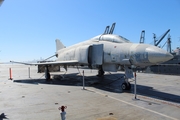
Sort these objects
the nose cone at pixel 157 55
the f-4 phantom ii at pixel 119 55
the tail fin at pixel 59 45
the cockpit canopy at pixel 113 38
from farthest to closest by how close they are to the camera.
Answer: the tail fin at pixel 59 45, the cockpit canopy at pixel 113 38, the f-4 phantom ii at pixel 119 55, the nose cone at pixel 157 55

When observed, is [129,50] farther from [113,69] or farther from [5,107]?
[5,107]

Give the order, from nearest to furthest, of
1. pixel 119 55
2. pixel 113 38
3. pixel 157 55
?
1. pixel 157 55
2. pixel 119 55
3. pixel 113 38

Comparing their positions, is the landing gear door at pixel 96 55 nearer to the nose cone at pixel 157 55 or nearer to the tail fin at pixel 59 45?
the nose cone at pixel 157 55

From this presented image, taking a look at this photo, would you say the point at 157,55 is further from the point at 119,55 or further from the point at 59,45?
the point at 59,45

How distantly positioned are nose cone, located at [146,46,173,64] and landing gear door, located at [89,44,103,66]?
141 inches

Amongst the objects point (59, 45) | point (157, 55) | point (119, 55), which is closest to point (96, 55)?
point (119, 55)

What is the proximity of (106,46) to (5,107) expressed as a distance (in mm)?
6941

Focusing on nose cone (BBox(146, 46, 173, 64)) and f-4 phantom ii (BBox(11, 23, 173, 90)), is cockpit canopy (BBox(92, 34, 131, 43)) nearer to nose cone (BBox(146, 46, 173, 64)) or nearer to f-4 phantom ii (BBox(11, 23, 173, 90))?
f-4 phantom ii (BBox(11, 23, 173, 90))

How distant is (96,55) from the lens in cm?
1152

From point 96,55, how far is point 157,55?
183 inches

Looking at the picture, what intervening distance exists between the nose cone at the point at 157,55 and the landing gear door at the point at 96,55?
3.59 meters

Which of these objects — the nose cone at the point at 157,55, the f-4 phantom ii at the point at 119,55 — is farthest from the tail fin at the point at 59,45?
the nose cone at the point at 157,55

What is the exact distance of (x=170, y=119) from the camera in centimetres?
488

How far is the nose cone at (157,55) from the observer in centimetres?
764
